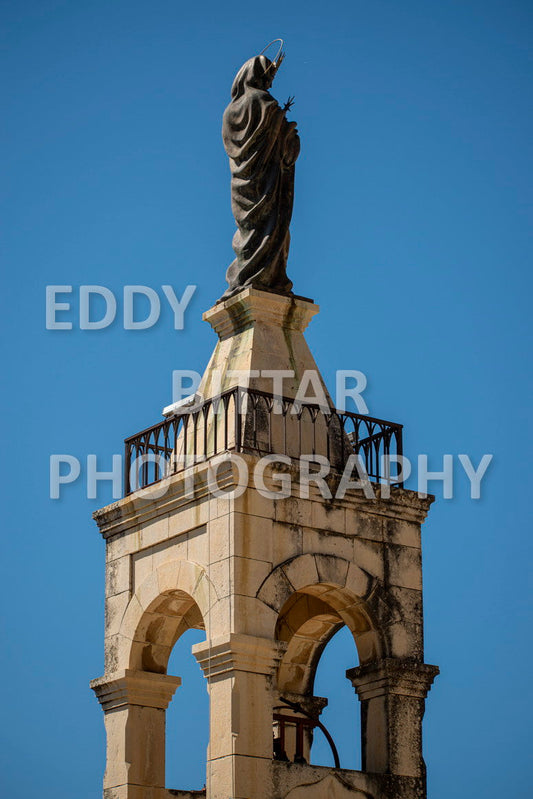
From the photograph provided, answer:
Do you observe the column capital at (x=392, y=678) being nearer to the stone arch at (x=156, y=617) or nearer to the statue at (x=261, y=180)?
the stone arch at (x=156, y=617)

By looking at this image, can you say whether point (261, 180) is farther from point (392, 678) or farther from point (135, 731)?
point (135, 731)

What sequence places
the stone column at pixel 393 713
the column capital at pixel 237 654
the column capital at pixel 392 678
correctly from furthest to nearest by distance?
the column capital at pixel 392 678 < the stone column at pixel 393 713 < the column capital at pixel 237 654

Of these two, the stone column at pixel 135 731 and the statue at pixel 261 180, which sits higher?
the statue at pixel 261 180

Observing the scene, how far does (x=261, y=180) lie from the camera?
3056cm

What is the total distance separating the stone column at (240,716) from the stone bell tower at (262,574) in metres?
0.02

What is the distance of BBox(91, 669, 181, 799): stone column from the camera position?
28859mm

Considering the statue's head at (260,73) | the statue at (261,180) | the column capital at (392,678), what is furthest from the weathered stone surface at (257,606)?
the statue's head at (260,73)

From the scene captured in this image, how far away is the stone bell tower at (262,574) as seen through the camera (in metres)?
27.4

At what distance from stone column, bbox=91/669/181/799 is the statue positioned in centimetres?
611

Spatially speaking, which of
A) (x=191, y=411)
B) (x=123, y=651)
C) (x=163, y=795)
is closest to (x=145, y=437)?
(x=191, y=411)

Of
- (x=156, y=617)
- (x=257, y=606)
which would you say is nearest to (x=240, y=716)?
(x=257, y=606)

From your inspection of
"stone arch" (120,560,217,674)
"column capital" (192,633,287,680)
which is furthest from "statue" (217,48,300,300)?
"column capital" (192,633,287,680)

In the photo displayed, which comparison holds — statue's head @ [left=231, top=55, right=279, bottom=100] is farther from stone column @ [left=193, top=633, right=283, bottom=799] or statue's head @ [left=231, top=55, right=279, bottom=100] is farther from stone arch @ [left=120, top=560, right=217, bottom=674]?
stone column @ [left=193, top=633, right=283, bottom=799]

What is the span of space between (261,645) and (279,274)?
6.25 metres
